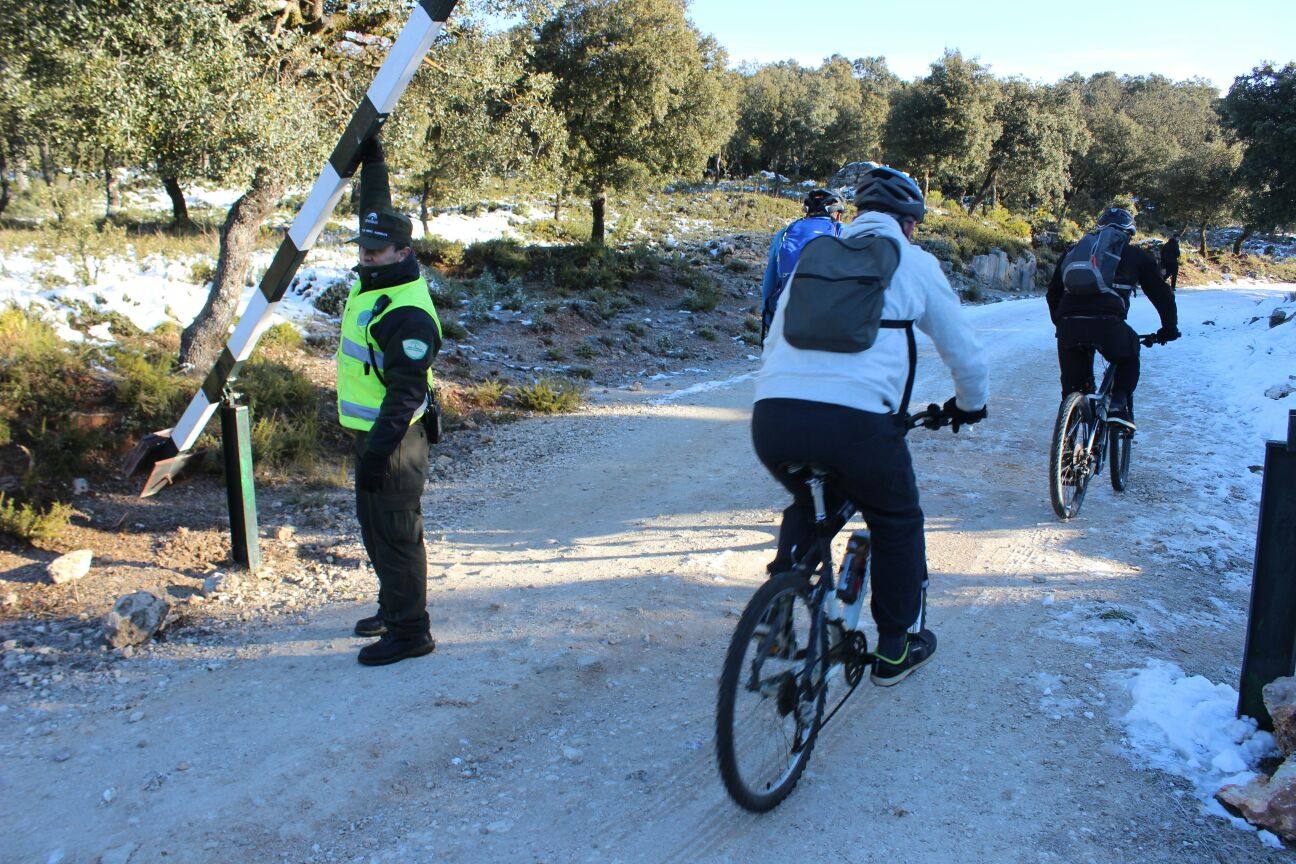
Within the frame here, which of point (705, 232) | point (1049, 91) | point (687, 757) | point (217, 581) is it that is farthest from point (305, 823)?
point (1049, 91)

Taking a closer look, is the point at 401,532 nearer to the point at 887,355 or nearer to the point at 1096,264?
the point at 887,355

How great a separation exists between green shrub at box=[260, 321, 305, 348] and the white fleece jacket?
7.41m

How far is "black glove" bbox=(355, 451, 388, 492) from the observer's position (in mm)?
3613

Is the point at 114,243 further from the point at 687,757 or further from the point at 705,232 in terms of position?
the point at 705,232

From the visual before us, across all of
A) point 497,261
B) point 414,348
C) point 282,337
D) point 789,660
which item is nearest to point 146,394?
point 282,337

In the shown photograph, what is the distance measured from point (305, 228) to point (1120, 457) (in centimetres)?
602

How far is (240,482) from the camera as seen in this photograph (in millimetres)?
4664

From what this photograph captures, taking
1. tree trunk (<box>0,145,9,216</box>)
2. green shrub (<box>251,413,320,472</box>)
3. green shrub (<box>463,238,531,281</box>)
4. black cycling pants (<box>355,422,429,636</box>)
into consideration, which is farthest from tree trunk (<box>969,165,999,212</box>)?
black cycling pants (<box>355,422,429,636</box>)

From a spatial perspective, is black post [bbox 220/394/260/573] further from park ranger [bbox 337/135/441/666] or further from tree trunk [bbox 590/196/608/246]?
tree trunk [bbox 590/196/608/246]

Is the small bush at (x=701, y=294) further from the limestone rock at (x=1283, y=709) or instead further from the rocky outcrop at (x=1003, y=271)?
the limestone rock at (x=1283, y=709)

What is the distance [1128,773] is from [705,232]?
2760cm

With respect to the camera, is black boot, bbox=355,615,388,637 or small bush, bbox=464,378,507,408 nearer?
black boot, bbox=355,615,388,637

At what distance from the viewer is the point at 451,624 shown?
14.0 feet

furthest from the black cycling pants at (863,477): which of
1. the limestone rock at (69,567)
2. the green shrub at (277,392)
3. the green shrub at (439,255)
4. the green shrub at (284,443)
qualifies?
the green shrub at (439,255)
